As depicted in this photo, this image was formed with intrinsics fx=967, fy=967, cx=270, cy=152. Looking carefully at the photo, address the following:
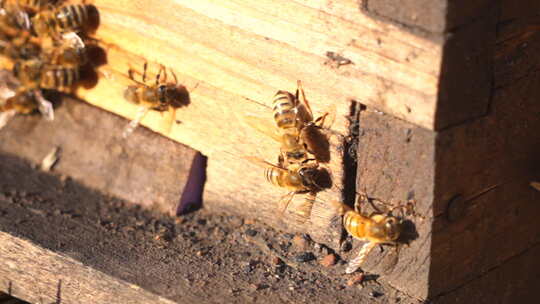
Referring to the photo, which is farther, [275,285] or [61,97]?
[61,97]

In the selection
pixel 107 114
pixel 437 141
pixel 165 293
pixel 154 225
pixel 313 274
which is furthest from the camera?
pixel 107 114

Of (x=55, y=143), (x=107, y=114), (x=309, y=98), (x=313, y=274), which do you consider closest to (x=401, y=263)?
(x=313, y=274)

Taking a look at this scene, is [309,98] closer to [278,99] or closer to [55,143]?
[278,99]

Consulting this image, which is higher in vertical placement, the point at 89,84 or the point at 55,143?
the point at 89,84

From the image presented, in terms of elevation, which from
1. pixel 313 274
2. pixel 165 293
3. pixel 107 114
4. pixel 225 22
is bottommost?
pixel 165 293

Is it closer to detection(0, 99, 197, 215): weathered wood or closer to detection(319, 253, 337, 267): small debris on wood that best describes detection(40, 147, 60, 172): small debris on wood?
detection(0, 99, 197, 215): weathered wood

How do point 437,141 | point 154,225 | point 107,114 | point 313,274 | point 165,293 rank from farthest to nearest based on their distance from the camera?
point 107,114
point 154,225
point 313,274
point 165,293
point 437,141
